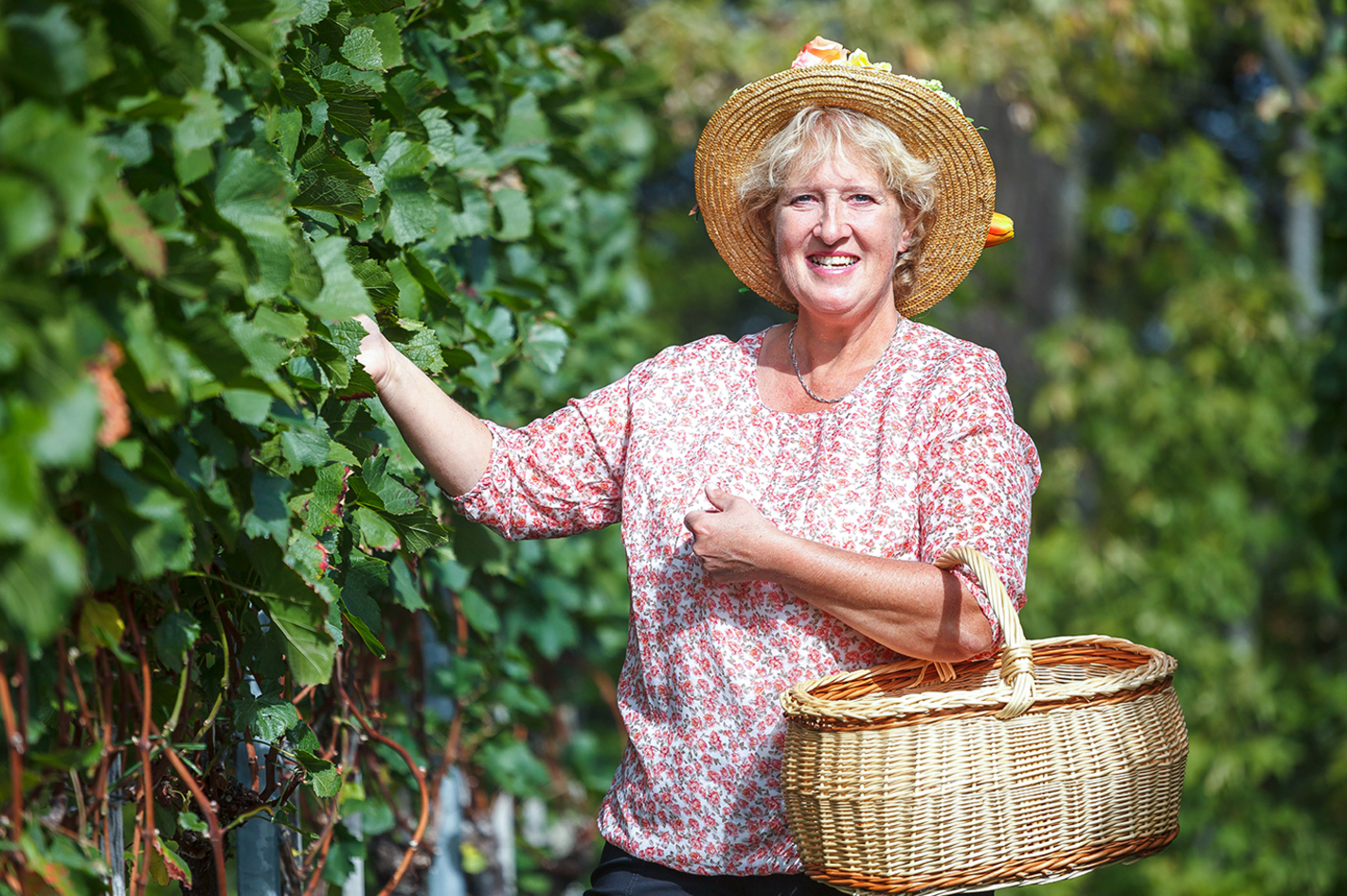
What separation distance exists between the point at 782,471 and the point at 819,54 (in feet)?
2.48

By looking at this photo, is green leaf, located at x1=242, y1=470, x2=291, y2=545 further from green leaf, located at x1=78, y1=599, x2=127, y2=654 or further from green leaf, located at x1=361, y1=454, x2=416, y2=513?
green leaf, located at x1=361, y1=454, x2=416, y2=513

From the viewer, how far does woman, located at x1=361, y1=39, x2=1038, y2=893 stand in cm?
191

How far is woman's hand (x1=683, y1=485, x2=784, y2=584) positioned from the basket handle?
0.95ft

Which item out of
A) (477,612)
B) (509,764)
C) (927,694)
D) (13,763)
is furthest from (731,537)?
(509,764)

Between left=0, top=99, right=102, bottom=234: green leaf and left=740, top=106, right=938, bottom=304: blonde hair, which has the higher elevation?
left=740, top=106, right=938, bottom=304: blonde hair

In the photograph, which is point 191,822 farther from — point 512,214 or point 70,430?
point 512,214

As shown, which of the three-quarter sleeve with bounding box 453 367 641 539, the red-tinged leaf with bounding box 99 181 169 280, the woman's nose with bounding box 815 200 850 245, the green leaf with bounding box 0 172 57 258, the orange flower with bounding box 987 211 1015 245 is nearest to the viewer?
the green leaf with bounding box 0 172 57 258

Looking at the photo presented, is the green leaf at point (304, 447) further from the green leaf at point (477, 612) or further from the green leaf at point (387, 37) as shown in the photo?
the green leaf at point (477, 612)

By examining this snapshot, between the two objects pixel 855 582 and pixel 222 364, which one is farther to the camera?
pixel 855 582

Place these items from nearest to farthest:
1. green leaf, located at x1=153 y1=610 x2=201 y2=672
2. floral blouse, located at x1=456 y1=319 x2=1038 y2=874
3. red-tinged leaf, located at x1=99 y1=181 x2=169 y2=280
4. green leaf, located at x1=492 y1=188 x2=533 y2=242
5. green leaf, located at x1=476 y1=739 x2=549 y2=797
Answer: red-tinged leaf, located at x1=99 y1=181 x2=169 y2=280, green leaf, located at x1=153 y1=610 x2=201 y2=672, floral blouse, located at x1=456 y1=319 x2=1038 y2=874, green leaf, located at x1=492 y1=188 x2=533 y2=242, green leaf, located at x1=476 y1=739 x2=549 y2=797

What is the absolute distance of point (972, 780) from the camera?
176cm

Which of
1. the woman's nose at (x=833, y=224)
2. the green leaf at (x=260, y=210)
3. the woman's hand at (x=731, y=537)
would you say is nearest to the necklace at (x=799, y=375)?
the woman's nose at (x=833, y=224)

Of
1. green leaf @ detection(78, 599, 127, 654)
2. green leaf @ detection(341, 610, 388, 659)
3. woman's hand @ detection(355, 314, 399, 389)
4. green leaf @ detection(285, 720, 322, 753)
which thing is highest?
woman's hand @ detection(355, 314, 399, 389)

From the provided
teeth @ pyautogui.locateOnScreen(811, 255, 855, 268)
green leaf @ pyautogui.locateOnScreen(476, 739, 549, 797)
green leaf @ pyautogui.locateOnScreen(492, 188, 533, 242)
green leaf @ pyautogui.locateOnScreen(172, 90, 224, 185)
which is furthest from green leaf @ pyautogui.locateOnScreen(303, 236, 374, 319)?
green leaf @ pyautogui.locateOnScreen(476, 739, 549, 797)
